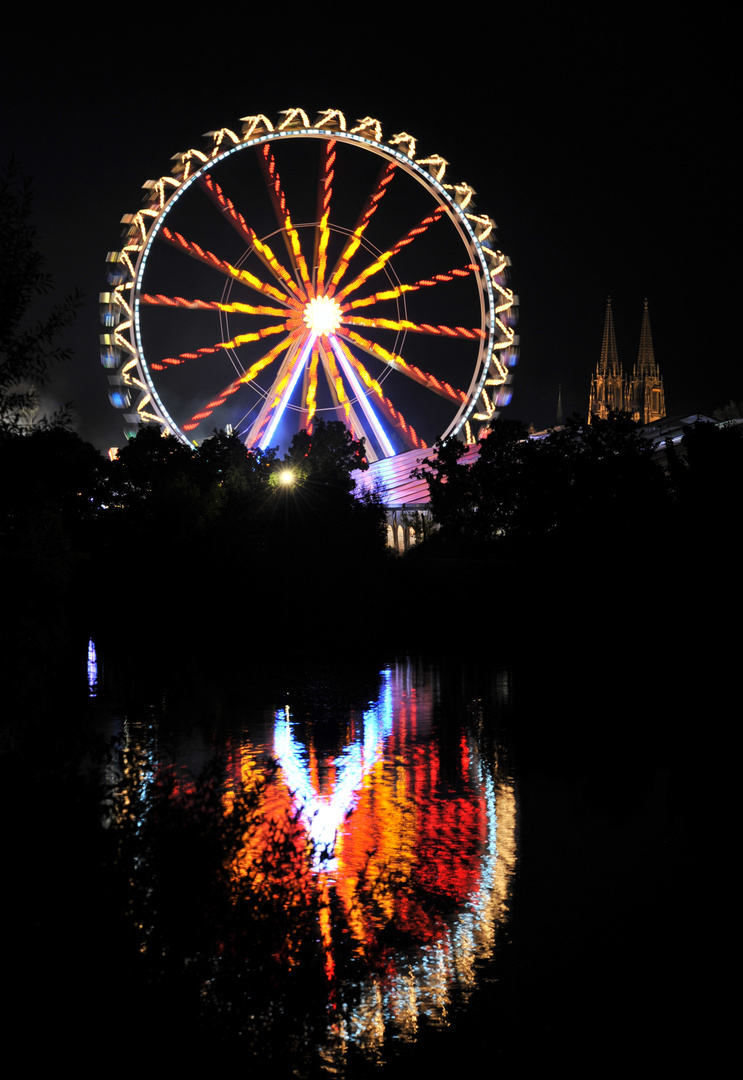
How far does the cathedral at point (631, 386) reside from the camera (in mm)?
129000

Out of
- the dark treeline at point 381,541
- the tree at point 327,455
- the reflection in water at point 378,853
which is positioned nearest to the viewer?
the reflection in water at point 378,853

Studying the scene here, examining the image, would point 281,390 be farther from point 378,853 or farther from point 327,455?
point 378,853

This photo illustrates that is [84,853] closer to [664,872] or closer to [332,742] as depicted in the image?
[664,872]

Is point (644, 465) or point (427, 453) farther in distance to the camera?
point (427, 453)

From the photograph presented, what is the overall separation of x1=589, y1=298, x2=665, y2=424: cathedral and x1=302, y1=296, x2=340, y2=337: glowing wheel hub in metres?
93.5

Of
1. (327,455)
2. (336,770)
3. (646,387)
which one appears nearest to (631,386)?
(646,387)

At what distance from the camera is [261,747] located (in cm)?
1539

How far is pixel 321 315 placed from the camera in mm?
38688

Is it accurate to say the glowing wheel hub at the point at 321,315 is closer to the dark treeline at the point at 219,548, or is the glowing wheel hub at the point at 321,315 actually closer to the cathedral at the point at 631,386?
the dark treeline at the point at 219,548

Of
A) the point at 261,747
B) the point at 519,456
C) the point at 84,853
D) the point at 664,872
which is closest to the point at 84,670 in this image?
the point at 261,747

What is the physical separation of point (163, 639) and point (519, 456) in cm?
2102

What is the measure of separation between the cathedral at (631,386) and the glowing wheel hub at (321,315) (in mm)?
93527

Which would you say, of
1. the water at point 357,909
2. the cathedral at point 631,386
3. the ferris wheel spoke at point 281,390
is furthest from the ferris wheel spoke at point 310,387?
the cathedral at point 631,386

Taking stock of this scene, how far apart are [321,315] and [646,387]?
320ft
